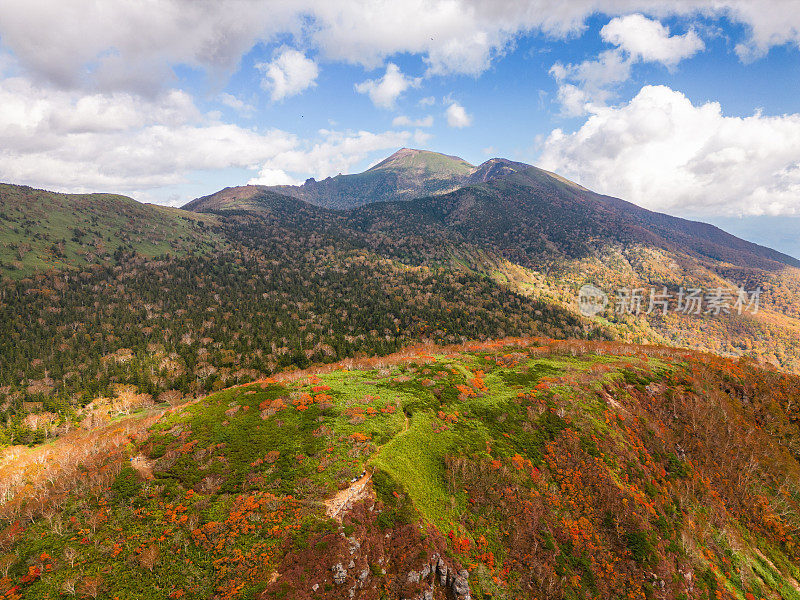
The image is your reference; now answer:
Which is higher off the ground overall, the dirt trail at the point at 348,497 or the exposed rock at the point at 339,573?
the dirt trail at the point at 348,497

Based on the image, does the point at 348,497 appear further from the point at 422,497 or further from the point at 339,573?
the point at 422,497

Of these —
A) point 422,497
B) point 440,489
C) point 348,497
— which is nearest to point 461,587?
point 422,497

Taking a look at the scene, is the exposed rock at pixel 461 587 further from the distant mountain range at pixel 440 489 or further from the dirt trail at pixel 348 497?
the dirt trail at pixel 348 497

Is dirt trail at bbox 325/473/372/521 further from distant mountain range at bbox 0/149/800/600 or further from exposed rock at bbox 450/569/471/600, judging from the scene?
exposed rock at bbox 450/569/471/600

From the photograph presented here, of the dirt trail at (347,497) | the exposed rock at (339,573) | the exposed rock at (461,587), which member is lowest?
the exposed rock at (461,587)

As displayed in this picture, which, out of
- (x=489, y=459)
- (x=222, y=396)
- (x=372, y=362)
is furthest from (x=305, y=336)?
(x=489, y=459)

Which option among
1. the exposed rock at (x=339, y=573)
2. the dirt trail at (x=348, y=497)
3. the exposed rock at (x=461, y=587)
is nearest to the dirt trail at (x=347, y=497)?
the dirt trail at (x=348, y=497)
